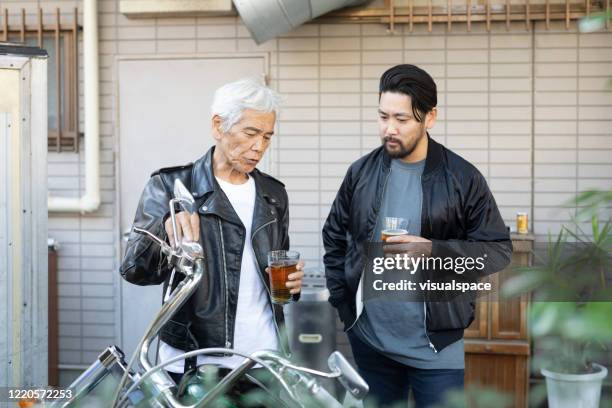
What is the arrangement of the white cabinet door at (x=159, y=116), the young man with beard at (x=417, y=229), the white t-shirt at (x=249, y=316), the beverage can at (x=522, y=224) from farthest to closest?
the white cabinet door at (x=159, y=116) < the beverage can at (x=522, y=224) < the young man with beard at (x=417, y=229) < the white t-shirt at (x=249, y=316)

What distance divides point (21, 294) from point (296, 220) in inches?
107

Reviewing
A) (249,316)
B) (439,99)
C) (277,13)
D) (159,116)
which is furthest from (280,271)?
(159,116)

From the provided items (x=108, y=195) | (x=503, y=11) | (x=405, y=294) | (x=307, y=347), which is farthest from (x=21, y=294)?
(x=503, y=11)

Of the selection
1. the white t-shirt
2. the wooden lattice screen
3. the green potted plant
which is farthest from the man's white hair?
the wooden lattice screen

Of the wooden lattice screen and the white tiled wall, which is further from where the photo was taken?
the wooden lattice screen

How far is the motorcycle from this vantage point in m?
1.23

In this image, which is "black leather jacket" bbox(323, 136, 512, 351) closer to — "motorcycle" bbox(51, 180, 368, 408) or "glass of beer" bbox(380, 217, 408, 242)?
"glass of beer" bbox(380, 217, 408, 242)

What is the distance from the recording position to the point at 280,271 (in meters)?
2.56

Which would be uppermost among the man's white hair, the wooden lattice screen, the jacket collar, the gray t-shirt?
the wooden lattice screen

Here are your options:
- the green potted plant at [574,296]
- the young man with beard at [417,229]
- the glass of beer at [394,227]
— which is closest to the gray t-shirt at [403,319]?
the young man with beard at [417,229]

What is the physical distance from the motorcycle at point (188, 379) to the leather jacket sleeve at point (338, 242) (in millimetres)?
1507

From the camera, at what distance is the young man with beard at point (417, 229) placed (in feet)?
9.57

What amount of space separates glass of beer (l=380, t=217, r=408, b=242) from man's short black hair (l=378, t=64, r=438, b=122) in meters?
0.38

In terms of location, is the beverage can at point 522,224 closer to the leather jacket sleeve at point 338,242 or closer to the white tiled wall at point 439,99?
the white tiled wall at point 439,99
